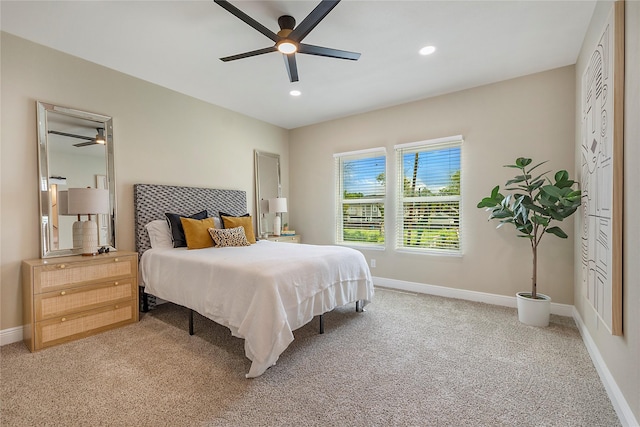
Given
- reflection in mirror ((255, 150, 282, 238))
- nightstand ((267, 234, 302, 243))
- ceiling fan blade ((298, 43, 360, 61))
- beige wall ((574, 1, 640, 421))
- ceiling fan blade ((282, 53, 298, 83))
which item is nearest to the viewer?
beige wall ((574, 1, 640, 421))

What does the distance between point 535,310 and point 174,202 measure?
420cm

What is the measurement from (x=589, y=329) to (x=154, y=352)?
359cm

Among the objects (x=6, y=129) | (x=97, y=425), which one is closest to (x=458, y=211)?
(x=97, y=425)

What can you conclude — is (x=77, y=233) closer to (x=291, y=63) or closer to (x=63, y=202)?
(x=63, y=202)

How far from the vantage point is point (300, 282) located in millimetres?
2301

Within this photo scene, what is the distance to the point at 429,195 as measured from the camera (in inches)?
158

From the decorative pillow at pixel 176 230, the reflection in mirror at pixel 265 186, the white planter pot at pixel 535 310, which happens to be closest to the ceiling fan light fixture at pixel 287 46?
the decorative pillow at pixel 176 230

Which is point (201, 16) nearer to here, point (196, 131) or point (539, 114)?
point (196, 131)

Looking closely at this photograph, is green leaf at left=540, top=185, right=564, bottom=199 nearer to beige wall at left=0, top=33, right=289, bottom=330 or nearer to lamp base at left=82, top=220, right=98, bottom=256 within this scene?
beige wall at left=0, top=33, right=289, bottom=330

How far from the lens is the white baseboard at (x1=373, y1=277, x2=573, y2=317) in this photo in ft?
10.2

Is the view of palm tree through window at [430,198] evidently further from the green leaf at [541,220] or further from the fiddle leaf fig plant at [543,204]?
the green leaf at [541,220]

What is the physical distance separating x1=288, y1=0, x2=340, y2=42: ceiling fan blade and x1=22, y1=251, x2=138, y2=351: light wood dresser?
103 inches

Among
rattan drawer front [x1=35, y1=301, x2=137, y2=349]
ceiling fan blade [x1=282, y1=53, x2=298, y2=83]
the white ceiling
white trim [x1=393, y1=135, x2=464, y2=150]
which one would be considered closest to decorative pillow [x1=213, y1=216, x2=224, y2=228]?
rattan drawer front [x1=35, y1=301, x2=137, y2=349]

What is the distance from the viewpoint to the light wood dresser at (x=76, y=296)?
2373mm
